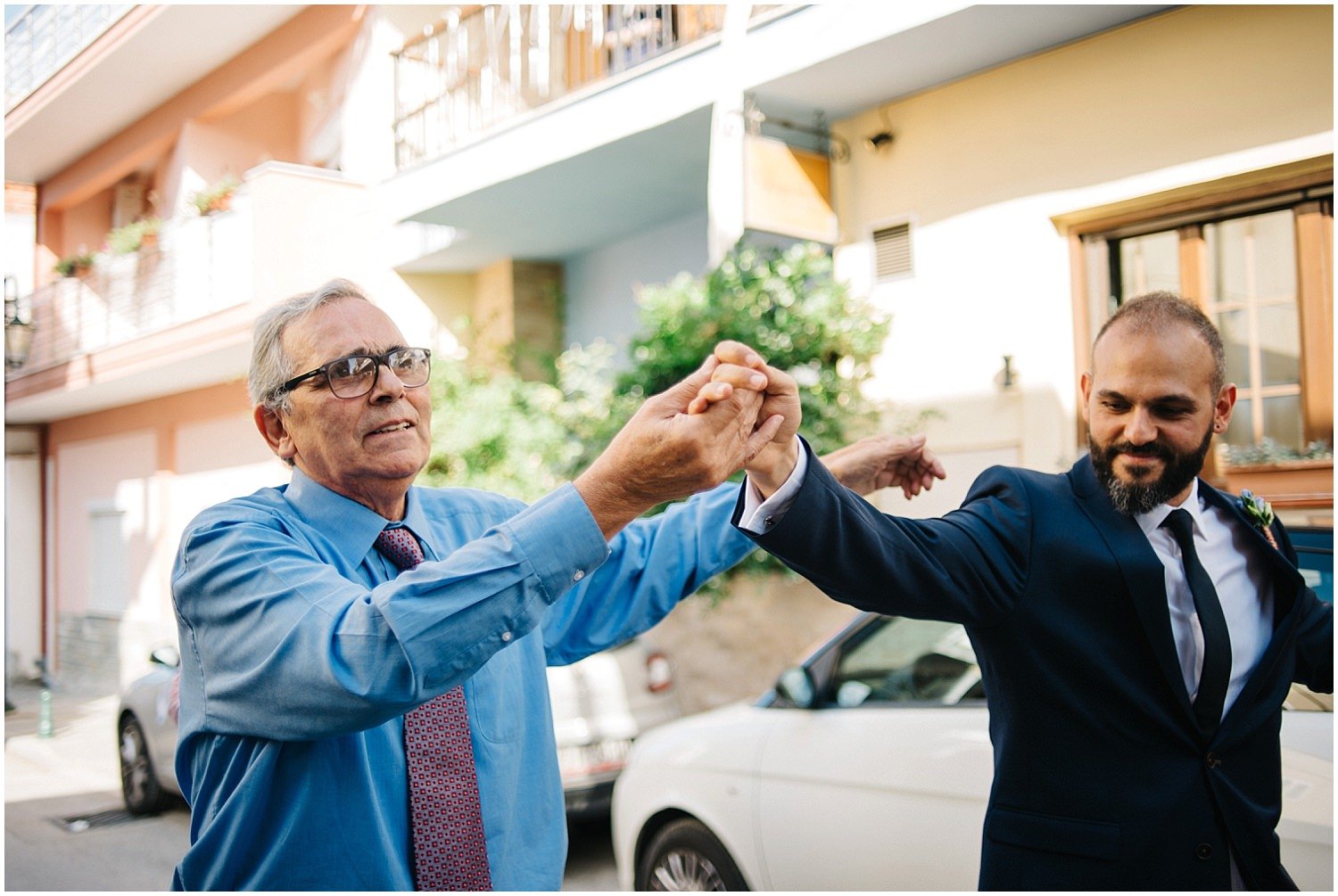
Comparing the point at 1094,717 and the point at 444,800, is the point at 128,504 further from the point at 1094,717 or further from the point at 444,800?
the point at 1094,717

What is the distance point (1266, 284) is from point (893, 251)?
2269 millimetres

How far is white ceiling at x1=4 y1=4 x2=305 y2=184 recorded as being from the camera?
3.50 meters

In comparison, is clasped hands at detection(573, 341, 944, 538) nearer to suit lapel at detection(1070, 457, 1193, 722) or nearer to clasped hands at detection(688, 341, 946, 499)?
clasped hands at detection(688, 341, 946, 499)

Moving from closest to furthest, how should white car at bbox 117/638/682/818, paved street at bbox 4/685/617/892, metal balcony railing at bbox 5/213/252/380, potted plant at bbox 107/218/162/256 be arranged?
metal balcony railing at bbox 5/213/252/380, potted plant at bbox 107/218/162/256, paved street at bbox 4/685/617/892, white car at bbox 117/638/682/818

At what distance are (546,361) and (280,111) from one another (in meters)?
5.66

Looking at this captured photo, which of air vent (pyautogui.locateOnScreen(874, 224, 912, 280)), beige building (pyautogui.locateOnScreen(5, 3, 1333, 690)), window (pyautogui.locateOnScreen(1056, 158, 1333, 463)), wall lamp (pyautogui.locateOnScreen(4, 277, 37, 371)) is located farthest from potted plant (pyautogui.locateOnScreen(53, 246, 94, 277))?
window (pyautogui.locateOnScreen(1056, 158, 1333, 463))

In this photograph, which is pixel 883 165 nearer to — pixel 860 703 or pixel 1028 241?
pixel 1028 241

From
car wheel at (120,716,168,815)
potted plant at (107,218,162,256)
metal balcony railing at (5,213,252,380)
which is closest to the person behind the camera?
metal balcony railing at (5,213,252,380)

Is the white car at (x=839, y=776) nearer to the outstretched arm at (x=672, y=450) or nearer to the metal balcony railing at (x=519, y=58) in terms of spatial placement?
the outstretched arm at (x=672, y=450)

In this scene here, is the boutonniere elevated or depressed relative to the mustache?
depressed

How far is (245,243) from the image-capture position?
4066mm

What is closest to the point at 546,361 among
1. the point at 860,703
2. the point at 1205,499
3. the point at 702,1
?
the point at 702,1

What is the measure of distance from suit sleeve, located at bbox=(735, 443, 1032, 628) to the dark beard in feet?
0.54

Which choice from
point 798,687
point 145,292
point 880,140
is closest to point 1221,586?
point 798,687
